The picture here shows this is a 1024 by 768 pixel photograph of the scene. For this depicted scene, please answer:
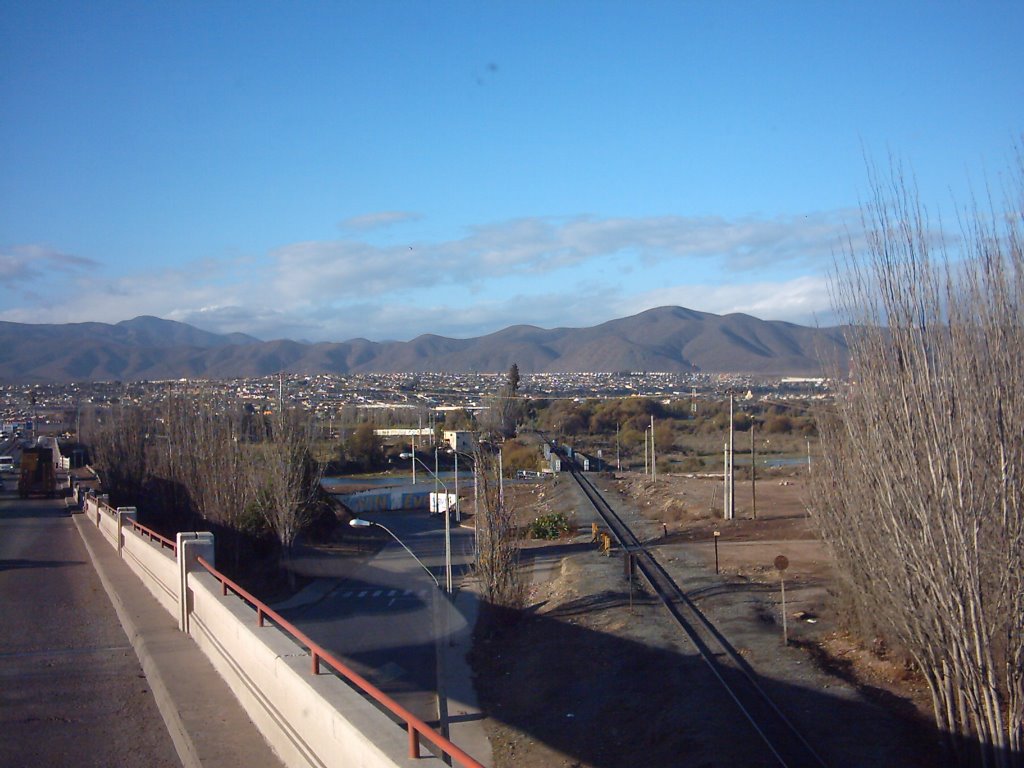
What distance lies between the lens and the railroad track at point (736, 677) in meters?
13.8

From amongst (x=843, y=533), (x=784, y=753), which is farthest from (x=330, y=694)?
(x=843, y=533)

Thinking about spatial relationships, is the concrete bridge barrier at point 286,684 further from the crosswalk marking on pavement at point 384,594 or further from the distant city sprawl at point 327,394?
the distant city sprawl at point 327,394

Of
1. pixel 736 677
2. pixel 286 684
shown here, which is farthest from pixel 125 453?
pixel 286 684

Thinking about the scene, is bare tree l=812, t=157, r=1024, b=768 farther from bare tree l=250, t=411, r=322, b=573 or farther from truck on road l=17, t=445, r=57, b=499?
truck on road l=17, t=445, r=57, b=499

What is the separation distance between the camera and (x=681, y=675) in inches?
734

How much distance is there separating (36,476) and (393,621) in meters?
37.9

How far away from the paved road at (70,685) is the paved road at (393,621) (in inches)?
252

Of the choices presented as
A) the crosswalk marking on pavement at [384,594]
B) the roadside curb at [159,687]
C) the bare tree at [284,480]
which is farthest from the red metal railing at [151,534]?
the crosswalk marking on pavement at [384,594]

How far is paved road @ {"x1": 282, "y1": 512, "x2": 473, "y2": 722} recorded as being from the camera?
842 inches

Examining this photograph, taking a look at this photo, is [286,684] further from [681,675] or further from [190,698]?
[681,675]

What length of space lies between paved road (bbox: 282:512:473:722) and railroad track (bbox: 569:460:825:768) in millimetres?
5681

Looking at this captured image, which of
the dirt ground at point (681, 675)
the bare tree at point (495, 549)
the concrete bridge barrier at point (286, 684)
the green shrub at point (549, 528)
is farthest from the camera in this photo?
the green shrub at point (549, 528)

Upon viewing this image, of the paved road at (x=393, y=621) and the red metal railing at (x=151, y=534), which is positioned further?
the paved road at (x=393, y=621)

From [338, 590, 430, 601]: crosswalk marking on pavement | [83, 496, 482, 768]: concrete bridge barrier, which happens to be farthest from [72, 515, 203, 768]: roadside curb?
[338, 590, 430, 601]: crosswalk marking on pavement
